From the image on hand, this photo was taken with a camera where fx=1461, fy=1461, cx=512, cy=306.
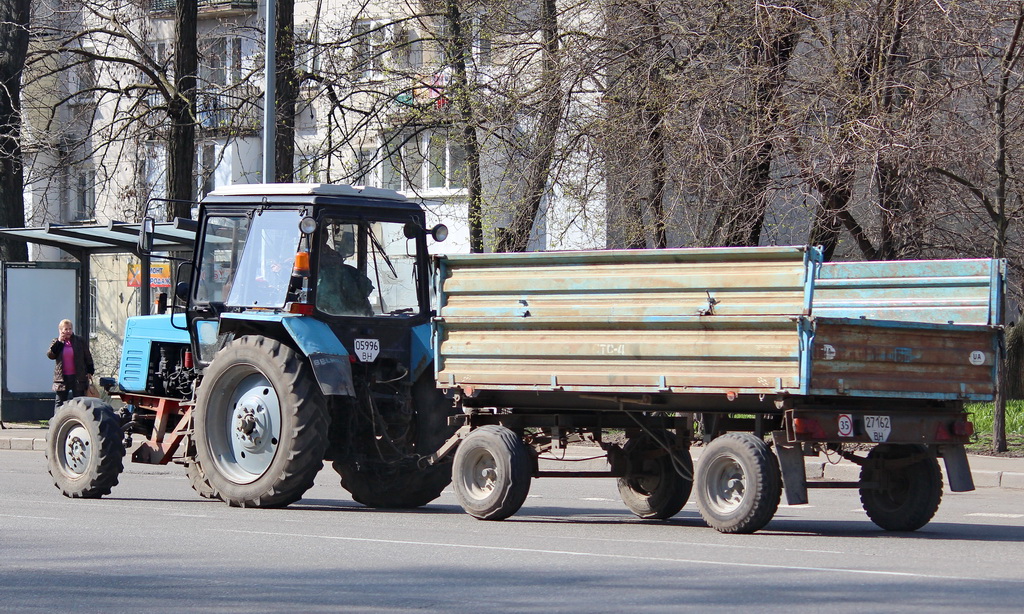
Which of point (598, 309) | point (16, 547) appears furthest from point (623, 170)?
point (16, 547)

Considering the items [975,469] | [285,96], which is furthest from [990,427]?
[285,96]

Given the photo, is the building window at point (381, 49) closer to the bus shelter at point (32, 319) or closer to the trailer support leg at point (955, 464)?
the bus shelter at point (32, 319)

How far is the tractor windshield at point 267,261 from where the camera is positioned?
12.2 metres

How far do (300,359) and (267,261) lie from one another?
0.98 metres

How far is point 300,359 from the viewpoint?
11906 millimetres

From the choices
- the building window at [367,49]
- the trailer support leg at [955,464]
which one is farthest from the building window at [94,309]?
the trailer support leg at [955,464]

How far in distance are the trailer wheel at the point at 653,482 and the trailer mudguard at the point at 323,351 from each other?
234cm

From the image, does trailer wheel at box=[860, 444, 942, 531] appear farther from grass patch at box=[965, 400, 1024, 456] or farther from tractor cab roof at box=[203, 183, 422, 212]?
grass patch at box=[965, 400, 1024, 456]

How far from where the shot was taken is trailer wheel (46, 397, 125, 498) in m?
13.0

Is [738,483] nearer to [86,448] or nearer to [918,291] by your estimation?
[918,291]

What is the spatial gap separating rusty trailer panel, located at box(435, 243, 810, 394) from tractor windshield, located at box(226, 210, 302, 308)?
1488 mm

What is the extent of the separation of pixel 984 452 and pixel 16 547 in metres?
12.6

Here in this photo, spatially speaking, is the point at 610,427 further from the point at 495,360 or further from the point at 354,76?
the point at 354,76

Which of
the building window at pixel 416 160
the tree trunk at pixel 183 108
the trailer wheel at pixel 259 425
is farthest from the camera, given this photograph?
the tree trunk at pixel 183 108
